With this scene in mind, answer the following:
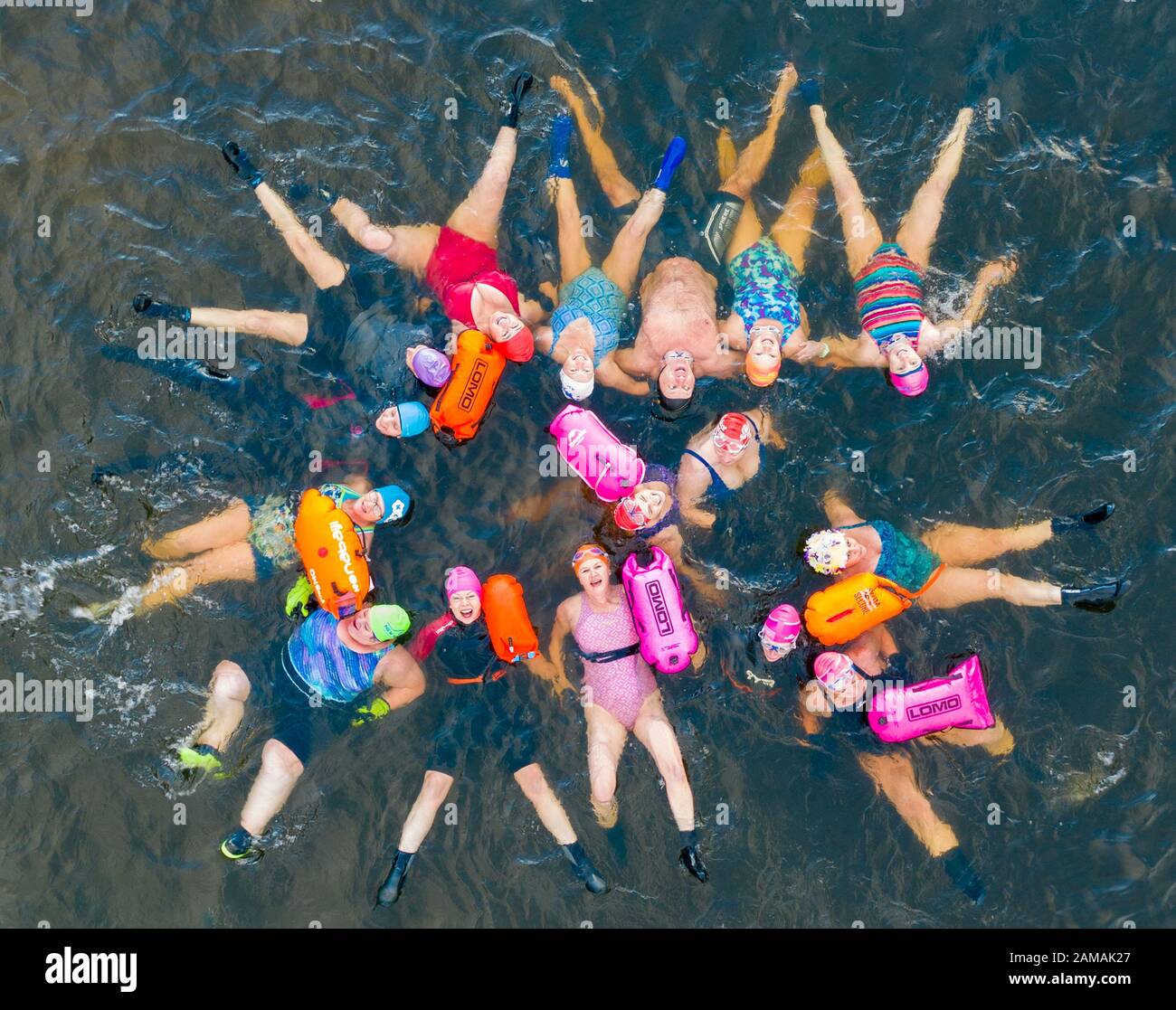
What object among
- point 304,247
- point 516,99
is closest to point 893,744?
point 516,99

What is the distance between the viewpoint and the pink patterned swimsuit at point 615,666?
492 inches

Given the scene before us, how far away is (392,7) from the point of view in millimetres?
14211

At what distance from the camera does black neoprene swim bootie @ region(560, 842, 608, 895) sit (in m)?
12.9

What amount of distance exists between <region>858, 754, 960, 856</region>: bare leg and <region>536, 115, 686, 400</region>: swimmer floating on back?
593 centimetres

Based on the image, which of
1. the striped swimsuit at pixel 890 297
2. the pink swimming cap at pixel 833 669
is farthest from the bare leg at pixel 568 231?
the pink swimming cap at pixel 833 669

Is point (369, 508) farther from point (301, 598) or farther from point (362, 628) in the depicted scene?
point (301, 598)

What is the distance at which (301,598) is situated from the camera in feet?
41.8

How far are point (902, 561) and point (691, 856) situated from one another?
4690 millimetres

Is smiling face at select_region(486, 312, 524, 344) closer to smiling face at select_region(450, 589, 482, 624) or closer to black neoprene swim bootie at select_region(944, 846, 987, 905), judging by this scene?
smiling face at select_region(450, 589, 482, 624)

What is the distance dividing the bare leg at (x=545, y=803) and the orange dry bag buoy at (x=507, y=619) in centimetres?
176
